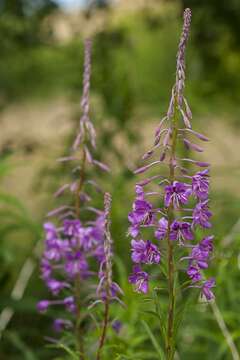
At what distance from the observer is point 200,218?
70.1 inches

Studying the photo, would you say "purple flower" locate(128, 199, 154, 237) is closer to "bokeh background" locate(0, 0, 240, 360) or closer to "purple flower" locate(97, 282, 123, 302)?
"purple flower" locate(97, 282, 123, 302)

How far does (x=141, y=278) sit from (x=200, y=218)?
22 cm

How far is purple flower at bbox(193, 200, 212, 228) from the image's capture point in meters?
1.77

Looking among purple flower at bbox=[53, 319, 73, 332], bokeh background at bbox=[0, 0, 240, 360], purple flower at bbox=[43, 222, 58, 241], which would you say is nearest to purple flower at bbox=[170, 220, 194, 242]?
purple flower at bbox=[43, 222, 58, 241]

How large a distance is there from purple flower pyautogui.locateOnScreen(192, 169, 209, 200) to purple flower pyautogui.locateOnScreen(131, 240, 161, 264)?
17 cm

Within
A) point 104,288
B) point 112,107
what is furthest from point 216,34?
point 104,288

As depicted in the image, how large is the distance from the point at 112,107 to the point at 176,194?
11.1 ft

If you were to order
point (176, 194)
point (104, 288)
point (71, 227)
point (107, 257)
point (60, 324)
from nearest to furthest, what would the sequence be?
point (176, 194) → point (107, 257) → point (104, 288) → point (71, 227) → point (60, 324)

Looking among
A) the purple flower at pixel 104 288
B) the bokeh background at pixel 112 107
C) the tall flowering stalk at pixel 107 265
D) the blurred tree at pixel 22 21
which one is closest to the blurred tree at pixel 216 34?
the bokeh background at pixel 112 107

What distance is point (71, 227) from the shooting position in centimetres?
238

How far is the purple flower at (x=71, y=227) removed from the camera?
2.37 metres

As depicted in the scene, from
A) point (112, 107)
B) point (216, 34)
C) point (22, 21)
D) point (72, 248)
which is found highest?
point (216, 34)

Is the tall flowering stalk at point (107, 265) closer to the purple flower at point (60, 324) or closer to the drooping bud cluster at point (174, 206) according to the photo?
the drooping bud cluster at point (174, 206)

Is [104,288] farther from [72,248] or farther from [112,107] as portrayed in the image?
[112,107]
